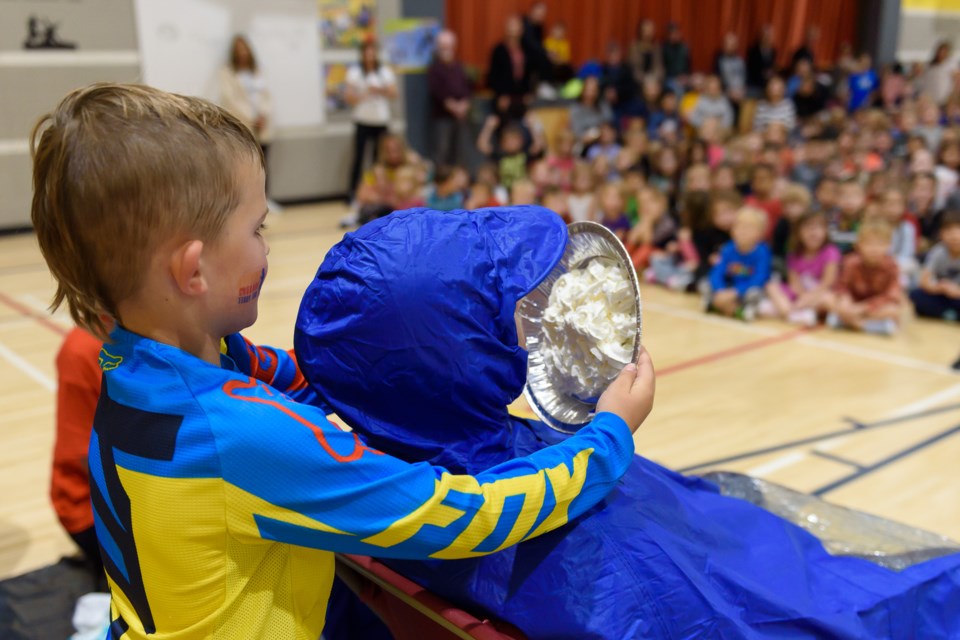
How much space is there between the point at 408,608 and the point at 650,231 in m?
5.55

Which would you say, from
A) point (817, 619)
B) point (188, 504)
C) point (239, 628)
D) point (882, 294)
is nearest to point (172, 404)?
point (188, 504)

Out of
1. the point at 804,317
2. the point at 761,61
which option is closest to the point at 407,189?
the point at 804,317

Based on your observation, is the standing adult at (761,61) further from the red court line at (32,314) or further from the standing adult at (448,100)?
the red court line at (32,314)

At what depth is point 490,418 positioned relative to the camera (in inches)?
47.6

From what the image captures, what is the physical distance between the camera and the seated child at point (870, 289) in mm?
5023

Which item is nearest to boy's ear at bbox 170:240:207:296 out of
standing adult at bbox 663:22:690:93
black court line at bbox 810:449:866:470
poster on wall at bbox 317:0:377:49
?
black court line at bbox 810:449:866:470

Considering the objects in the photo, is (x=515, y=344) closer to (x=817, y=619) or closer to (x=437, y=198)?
(x=817, y=619)

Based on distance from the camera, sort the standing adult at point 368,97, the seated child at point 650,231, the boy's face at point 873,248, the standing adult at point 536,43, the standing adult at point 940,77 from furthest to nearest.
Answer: the standing adult at point 940,77 → the standing adult at point 536,43 → the standing adult at point 368,97 → the seated child at point 650,231 → the boy's face at point 873,248

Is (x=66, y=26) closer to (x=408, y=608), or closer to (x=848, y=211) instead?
(x=848, y=211)

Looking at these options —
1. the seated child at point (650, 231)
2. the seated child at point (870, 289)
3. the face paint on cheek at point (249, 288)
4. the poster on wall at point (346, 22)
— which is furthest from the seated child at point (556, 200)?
the face paint on cheek at point (249, 288)

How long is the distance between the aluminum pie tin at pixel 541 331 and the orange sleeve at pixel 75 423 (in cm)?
115

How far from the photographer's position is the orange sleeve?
6.84 feet

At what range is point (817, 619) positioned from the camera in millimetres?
1248

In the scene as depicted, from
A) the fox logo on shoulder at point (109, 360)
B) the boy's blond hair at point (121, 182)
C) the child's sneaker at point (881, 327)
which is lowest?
the child's sneaker at point (881, 327)
